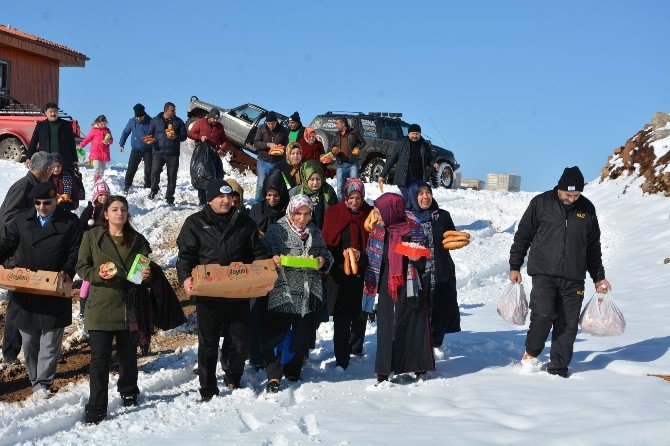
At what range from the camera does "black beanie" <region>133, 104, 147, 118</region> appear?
1538cm

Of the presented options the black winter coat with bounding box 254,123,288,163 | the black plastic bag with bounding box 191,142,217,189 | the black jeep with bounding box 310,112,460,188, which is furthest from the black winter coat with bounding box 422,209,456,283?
the black jeep with bounding box 310,112,460,188

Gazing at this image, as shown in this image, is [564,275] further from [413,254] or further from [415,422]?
[415,422]

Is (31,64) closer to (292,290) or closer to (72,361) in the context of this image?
(72,361)

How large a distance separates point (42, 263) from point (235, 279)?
159 centimetres

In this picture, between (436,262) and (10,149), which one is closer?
(436,262)

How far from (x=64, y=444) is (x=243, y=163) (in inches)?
692

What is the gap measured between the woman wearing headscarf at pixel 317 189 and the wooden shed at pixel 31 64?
1943 cm

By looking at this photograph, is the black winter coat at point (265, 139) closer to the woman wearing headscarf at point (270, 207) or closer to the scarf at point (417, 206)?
the woman wearing headscarf at point (270, 207)

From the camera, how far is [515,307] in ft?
24.1

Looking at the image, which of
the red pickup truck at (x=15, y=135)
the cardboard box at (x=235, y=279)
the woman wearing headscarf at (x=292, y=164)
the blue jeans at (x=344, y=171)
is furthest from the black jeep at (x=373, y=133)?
the cardboard box at (x=235, y=279)

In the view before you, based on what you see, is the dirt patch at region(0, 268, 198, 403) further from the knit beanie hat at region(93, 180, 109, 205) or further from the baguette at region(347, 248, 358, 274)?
the baguette at region(347, 248, 358, 274)

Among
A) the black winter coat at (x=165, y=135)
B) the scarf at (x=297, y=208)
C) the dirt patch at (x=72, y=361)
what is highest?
the black winter coat at (x=165, y=135)

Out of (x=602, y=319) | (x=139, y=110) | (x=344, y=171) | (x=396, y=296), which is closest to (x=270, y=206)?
(x=396, y=296)

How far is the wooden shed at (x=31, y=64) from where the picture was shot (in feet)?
85.5
